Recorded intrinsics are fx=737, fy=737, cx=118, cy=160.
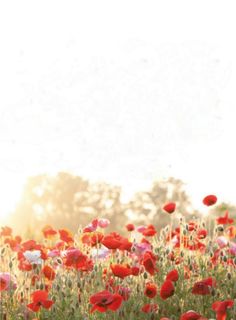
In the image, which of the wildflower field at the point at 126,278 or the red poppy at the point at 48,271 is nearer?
the wildflower field at the point at 126,278

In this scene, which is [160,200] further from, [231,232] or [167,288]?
[167,288]

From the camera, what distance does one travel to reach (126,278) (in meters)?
4.79

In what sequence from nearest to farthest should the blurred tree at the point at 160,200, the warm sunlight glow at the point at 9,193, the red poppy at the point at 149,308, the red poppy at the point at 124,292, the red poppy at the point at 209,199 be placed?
the red poppy at the point at 149,308 < the red poppy at the point at 124,292 < the red poppy at the point at 209,199 < the warm sunlight glow at the point at 9,193 < the blurred tree at the point at 160,200

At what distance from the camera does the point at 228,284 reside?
16.0ft

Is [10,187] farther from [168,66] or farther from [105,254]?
[105,254]

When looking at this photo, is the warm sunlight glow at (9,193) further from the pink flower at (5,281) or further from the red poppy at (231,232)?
the pink flower at (5,281)

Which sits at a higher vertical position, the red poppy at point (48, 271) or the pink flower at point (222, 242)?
the pink flower at point (222, 242)

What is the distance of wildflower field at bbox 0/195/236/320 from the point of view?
445 cm

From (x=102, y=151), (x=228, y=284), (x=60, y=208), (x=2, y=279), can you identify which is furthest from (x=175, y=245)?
(x=60, y=208)

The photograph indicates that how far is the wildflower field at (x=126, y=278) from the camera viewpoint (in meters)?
4.45

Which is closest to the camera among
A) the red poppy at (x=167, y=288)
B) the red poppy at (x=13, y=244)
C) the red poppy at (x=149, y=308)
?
the red poppy at (x=167, y=288)

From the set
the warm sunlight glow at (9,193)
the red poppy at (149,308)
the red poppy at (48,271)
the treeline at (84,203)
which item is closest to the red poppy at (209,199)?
the red poppy at (149,308)

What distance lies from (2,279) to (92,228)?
70cm

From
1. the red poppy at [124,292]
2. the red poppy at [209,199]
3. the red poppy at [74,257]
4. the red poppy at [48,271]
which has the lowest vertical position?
the red poppy at [124,292]
